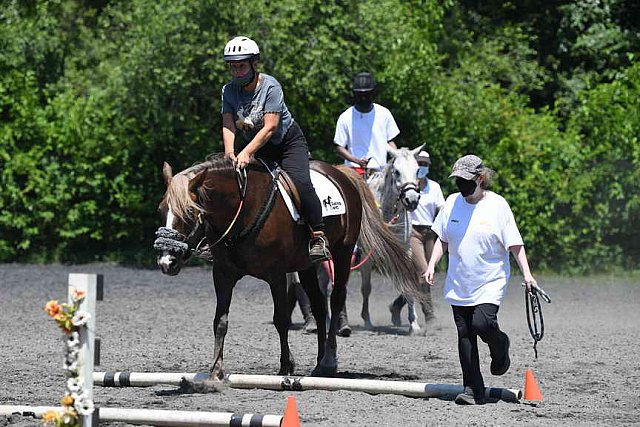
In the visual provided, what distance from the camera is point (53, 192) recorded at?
20547 mm

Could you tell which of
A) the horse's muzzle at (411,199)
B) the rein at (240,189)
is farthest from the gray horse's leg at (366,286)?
the rein at (240,189)

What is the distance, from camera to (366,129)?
13.6 meters

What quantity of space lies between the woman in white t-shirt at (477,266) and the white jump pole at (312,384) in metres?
0.18

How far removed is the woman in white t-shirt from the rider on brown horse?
5.24ft

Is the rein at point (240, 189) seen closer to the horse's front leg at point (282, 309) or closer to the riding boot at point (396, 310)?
the horse's front leg at point (282, 309)

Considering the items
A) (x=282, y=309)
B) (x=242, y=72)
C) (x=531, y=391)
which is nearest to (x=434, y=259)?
(x=531, y=391)

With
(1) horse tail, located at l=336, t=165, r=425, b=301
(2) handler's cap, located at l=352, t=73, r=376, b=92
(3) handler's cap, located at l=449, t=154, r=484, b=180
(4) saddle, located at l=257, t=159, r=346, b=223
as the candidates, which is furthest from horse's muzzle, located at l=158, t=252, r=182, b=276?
(2) handler's cap, located at l=352, t=73, r=376, b=92

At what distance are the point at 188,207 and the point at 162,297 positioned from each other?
29.1 feet

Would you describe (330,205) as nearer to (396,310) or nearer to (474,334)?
(474,334)

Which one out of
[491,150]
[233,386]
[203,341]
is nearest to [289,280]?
[203,341]

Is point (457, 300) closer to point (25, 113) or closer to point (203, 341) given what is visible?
point (203, 341)

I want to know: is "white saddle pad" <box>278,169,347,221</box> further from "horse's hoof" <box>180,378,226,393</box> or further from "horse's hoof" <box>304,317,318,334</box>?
"horse's hoof" <box>304,317,318,334</box>

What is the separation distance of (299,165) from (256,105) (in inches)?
25.0

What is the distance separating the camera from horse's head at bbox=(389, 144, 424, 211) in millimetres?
12518
